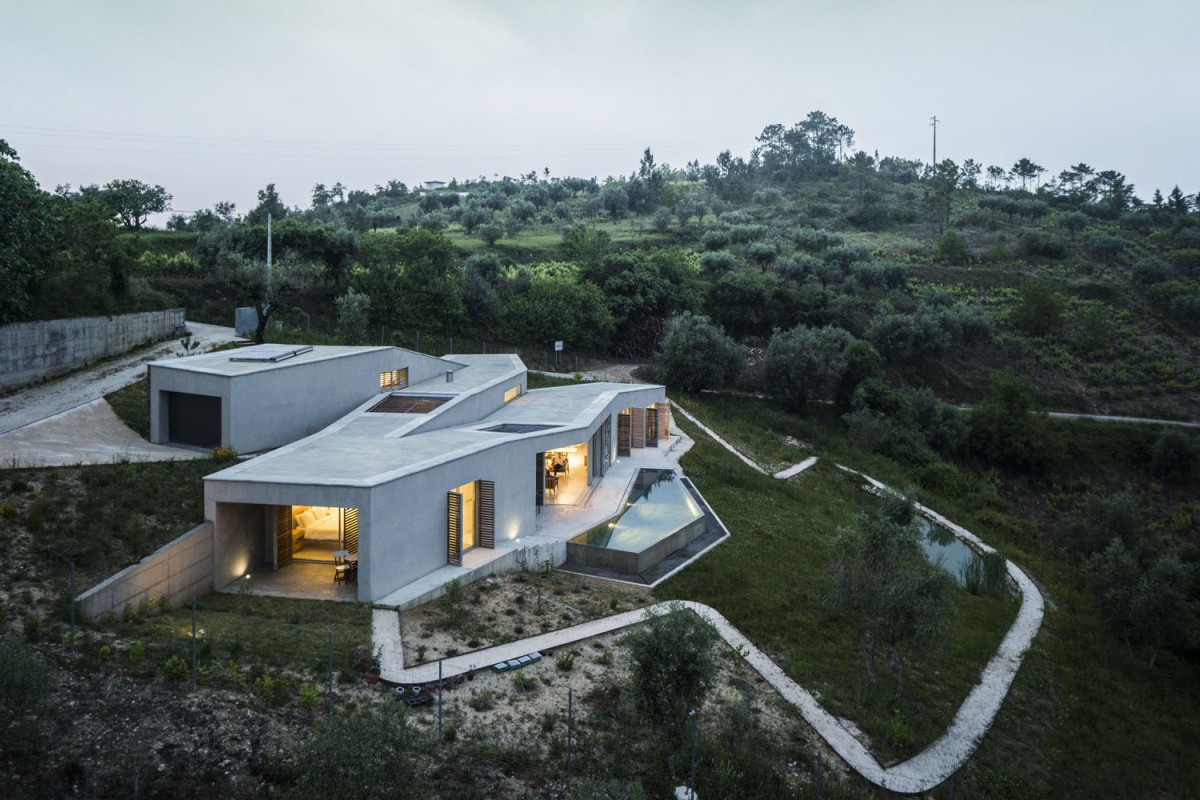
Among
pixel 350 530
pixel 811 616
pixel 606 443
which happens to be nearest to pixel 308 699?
pixel 350 530

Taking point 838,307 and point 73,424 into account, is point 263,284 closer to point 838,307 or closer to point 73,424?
point 73,424

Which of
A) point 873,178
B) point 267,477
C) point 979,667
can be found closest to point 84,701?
A: point 267,477

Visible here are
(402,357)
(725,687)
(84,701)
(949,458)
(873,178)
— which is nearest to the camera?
(84,701)

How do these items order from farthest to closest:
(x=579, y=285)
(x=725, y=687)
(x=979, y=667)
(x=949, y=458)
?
(x=579, y=285) → (x=949, y=458) → (x=979, y=667) → (x=725, y=687)

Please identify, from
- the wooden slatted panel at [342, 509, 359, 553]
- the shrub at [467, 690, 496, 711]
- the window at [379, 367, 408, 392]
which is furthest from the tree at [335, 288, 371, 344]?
the shrub at [467, 690, 496, 711]

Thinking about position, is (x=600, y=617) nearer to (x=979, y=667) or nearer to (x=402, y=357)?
(x=979, y=667)
